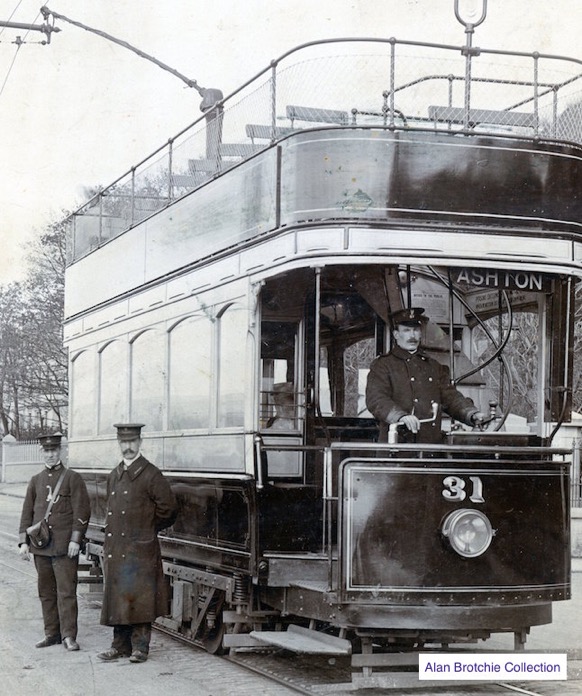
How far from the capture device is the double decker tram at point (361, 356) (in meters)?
7.23

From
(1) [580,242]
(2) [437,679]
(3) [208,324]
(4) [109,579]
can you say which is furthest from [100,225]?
(2) [437,679]

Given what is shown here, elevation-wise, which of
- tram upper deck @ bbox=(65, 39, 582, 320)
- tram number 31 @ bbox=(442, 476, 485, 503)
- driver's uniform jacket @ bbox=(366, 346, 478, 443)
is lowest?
tram number 31 @ bbox=(442, 476, 485, 503)

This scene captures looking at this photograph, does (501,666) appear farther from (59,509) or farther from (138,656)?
(59,509)

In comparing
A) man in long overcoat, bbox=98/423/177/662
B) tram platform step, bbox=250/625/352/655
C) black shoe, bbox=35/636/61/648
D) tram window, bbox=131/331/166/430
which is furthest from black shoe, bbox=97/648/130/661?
tram window, bbox=131/331/166/430

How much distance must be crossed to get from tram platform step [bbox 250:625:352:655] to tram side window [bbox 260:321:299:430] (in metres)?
1.60

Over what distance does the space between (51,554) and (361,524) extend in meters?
3.14

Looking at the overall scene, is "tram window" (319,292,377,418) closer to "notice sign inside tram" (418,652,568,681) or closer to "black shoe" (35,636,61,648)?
"notice sign inside tram" (418,652,568,681)

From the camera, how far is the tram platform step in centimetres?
710

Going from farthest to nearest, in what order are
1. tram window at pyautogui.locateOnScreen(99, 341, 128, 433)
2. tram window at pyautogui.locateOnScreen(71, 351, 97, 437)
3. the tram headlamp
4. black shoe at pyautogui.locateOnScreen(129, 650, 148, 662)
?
tram window at pyautogui.locateOnScreen(71, 351, 97, 437) < tram window at pyautogui.locateOnScreen(99, 341, 128, 433) < black shoe at pyautogui.locateOnScreen(129, 650, 148, 662) < the tram headlamp

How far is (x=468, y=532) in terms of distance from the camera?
7.24 metres

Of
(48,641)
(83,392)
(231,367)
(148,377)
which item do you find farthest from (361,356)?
(83,392)

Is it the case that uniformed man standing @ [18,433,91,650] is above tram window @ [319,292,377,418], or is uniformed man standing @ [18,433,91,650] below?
below

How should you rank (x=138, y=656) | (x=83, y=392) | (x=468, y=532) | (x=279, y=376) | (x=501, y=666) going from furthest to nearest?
1. (x=83, y=392)
2. (x=279, y=376)
3. (x=138, y=656)
4. (x=468, y=532)
5. (x=501, y=666)

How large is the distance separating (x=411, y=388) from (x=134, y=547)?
Result: 7.68 ft
